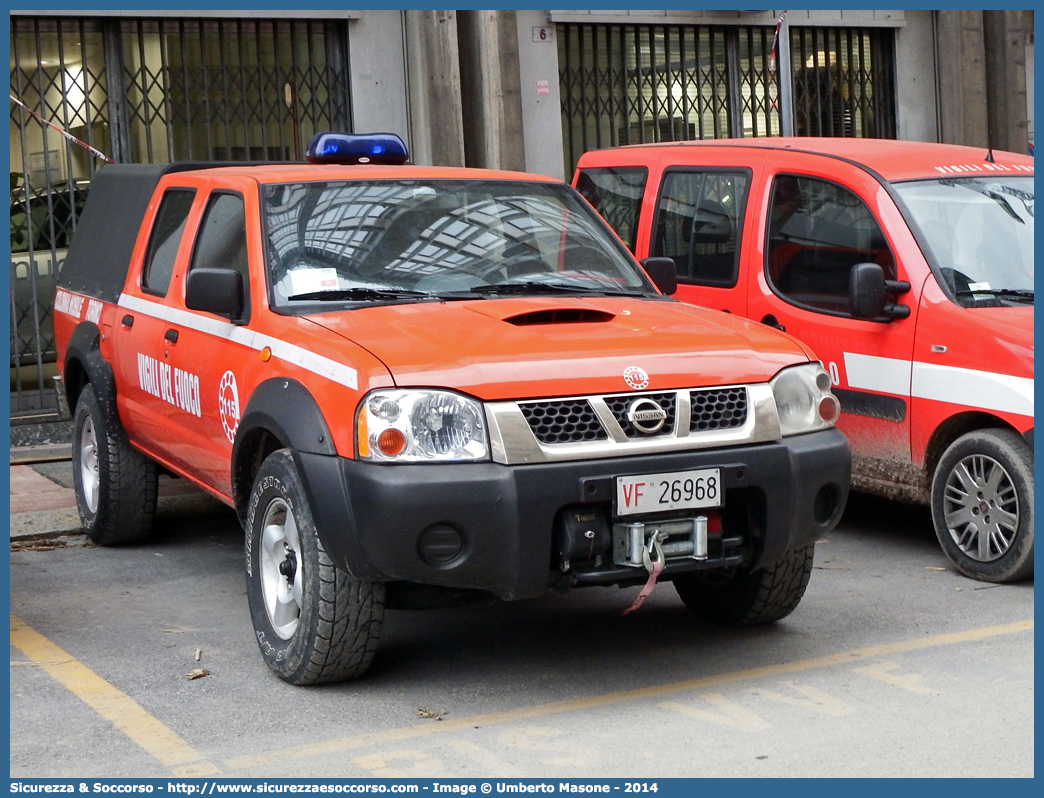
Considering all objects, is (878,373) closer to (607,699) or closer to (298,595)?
(607,699)

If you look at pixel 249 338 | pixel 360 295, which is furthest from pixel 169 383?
pixel 360 295

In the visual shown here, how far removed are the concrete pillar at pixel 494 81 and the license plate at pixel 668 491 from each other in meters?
7.28

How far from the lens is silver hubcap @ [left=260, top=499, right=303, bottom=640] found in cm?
496

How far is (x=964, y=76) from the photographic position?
13844 mm

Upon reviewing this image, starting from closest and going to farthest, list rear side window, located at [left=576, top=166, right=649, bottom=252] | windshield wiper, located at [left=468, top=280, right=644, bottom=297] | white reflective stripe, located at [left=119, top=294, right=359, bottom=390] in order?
white reflective stripe, located at [left=119, top=294, right=359, bottom=390] → windshield wiper, located at [left=468, top=280, right=644, bottom=297] → rear side window, located at [left=576, top=166, right=649, bottom=252]

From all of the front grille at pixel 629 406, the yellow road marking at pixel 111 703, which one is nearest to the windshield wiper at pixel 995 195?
the front grille at pixel 629 406

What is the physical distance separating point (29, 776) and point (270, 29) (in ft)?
26.8

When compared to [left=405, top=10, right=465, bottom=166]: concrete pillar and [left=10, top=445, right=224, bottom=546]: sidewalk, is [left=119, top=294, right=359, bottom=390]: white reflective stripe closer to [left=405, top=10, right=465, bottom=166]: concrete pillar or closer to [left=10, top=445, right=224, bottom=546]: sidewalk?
[left=10, top=445, right=224, bottom=546]: sidewalk

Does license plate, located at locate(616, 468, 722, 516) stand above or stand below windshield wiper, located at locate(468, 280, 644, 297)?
below

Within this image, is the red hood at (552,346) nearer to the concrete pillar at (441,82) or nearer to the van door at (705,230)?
the van door at (705,230)

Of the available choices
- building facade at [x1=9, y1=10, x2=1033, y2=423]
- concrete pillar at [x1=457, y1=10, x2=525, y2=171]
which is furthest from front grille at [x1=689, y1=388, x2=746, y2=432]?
concrete pillar at [x1=457, y1=10, x2=525, y2=171]

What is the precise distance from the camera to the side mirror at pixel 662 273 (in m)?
6.16

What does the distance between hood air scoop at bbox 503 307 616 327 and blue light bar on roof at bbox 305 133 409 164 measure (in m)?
2.05

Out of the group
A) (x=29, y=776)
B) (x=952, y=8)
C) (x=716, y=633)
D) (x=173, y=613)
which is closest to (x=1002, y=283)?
(x=716, y=633)
